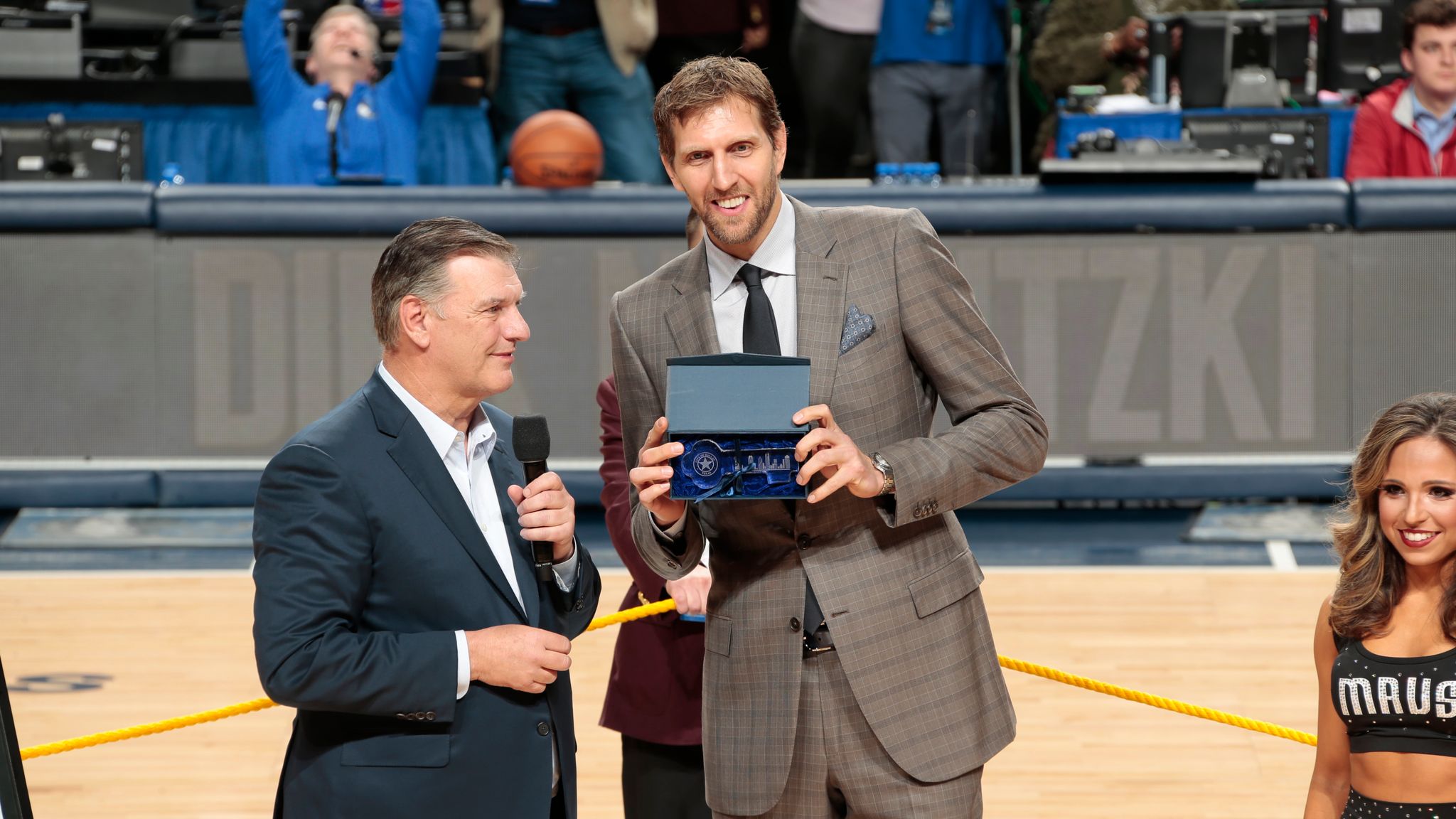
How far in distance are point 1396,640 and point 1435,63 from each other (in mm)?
5891

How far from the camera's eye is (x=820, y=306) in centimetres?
307

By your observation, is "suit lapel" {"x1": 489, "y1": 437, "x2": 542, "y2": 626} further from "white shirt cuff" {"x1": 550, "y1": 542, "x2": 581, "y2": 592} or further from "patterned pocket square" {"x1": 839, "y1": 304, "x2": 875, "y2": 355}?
"patterned pocket square" {"x1": 839, "y1": 304, "x2": 875, "y2": 355}

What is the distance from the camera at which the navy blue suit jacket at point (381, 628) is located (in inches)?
111

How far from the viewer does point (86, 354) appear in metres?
7.57

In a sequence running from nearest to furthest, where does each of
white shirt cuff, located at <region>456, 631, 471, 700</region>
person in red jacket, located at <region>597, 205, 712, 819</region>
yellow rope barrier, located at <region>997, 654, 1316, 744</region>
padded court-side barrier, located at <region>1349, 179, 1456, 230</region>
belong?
white shirt cuff, located at <region>456, 631, 471, 700</region>, person in red jacket, located at <region>597, 205, 712, 819</region>, yellow rope barrier, located at <region>997, 654, 1316, 744</region>, padded court-side barrier, located at <region>1349, 179, 1456, 230</region>

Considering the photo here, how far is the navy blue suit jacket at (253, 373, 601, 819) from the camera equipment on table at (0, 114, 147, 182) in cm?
649

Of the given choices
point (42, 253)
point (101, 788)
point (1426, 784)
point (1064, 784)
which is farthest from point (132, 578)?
point (1426, 784)

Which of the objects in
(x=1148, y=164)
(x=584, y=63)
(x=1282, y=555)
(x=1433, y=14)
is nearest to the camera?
(x=1282, y=555)

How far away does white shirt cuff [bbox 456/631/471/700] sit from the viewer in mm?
2893

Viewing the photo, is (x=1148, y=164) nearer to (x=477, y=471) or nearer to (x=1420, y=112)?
(x=1420, y=112)

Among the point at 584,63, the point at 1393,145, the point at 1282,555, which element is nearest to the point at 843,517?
the point at 1282,555

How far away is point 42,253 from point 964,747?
587 centimetres

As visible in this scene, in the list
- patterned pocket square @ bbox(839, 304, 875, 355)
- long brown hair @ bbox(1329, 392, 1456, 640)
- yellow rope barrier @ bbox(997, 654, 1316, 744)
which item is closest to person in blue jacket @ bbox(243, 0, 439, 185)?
yellow rope barrier @ bbox(997, 654, 1316, 744)

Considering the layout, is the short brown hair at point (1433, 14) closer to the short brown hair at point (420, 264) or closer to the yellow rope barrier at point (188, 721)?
the yellow rope barrier at point (188, 721)
